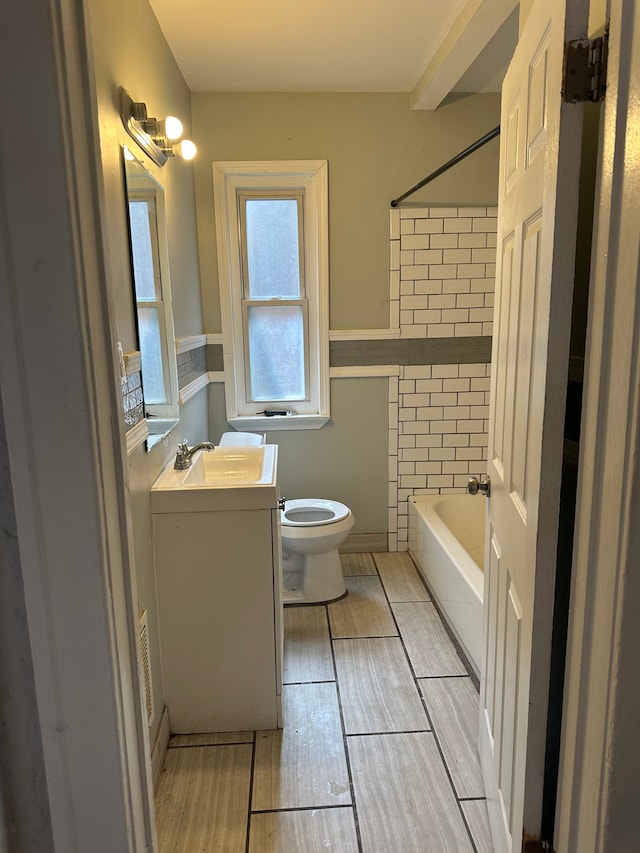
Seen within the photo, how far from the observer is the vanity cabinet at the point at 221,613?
2.01m

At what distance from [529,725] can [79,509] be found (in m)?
0.99

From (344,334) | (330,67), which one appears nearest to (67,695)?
(344,334)

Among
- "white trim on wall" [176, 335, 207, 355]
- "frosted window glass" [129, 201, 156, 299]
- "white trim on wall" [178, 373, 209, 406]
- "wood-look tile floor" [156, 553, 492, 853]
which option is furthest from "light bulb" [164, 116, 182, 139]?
"wood-look tile floor" [156, 553, 492, 853]

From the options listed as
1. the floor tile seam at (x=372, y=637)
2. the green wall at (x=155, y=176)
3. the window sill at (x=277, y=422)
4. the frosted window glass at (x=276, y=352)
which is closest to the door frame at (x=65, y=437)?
the green wall at (x=155, y=176)

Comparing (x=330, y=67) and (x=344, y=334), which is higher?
(x=330, y=67)

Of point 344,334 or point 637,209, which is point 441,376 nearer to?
point 344,334

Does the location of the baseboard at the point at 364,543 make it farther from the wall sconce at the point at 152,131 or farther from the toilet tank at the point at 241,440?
the wall sconce at the point at 152,131

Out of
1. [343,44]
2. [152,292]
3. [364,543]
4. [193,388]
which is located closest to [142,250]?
[152,292]

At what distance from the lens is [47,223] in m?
0.73

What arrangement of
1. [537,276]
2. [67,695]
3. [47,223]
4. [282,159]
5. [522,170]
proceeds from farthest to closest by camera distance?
[282,159], [522,170], [537,276], [67,695], [47,223]

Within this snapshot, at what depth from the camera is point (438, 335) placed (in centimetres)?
342

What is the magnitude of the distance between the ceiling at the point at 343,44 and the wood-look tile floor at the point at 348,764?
102 inches

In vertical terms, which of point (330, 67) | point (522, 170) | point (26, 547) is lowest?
point (26, 547)

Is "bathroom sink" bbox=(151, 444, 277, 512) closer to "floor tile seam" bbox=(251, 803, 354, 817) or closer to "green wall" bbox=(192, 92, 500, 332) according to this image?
"floor tile seam" bbox=(251, 803, 354, 817)
